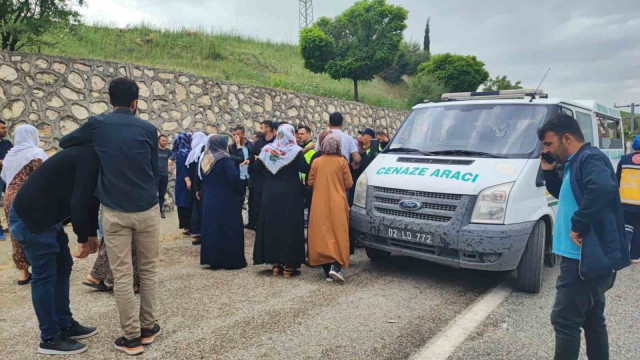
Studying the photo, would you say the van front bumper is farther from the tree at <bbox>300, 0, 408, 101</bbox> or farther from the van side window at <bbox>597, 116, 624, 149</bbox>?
the tree at <bbox>300, 0, 408, 101</bbox>

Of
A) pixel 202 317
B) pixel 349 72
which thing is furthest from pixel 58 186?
pixel 349 72

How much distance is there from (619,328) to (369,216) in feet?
8.69

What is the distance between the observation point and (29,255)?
3395 mm

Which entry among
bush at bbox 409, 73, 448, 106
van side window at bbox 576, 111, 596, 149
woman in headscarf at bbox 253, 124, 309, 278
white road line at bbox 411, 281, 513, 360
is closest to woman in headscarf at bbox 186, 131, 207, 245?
woman in headscarf at bbox 253, 124, 309, 278

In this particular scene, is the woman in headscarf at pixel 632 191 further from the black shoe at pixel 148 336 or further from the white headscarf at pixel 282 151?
the black shoe at pixel 148 336

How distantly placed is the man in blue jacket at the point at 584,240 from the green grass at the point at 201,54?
11.4 meters

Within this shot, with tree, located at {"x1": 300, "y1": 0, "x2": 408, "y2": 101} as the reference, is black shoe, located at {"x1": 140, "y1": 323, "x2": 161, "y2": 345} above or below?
below

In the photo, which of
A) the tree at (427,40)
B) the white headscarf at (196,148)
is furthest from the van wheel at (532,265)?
the tree at (427,40)

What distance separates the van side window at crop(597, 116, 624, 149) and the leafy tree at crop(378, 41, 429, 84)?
26.4 m

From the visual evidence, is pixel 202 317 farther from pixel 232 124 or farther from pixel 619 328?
pixel 232 124

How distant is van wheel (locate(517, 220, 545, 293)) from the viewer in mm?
4832

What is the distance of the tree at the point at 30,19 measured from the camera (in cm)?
902

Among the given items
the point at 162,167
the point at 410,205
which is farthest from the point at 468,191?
the point at 162,167

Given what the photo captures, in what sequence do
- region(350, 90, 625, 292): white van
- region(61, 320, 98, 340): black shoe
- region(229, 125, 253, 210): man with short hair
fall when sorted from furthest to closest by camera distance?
region(229, 125, 253, 210): man with short hair
region(350, 90, 625, 292): white van
region(61, 320, 98, 340): black shoe
